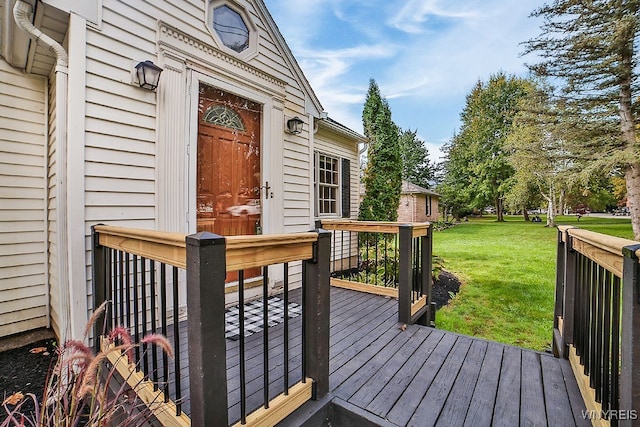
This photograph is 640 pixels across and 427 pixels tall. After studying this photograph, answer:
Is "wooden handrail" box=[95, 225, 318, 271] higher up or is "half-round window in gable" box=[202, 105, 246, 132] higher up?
"half-round window in gable" box=[202, 105, 246, 132]

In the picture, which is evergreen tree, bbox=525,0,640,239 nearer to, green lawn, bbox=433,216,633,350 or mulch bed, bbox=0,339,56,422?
green lawn, bbox=433,216,633,350

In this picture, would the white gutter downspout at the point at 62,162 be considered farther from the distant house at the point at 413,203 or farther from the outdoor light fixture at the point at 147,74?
the distant house at the point at 413,203

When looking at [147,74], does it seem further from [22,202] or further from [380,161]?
[380,161]

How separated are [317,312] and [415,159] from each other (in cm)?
3030

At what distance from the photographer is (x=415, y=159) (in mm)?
29734

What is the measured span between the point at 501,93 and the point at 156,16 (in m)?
25.3

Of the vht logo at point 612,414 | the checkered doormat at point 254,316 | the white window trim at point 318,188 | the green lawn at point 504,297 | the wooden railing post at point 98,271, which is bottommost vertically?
the green lawn at point 504,297

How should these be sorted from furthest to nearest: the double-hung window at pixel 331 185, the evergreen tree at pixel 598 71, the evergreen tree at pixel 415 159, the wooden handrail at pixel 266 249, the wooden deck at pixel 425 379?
the evergreen tree at pixel 415 159 < the evergreen tree at pixel 598 71 < the double-hung window at pixel 331 185 < the wooden deck at pixel 425 379 < the wooden handrail at pixel 266 249

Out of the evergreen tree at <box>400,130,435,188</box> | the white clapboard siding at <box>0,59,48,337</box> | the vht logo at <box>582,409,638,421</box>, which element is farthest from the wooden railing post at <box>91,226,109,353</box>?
the evergreen tree at <box>400,130,435,188</box>

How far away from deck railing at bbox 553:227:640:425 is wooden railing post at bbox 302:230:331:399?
129 centimetres

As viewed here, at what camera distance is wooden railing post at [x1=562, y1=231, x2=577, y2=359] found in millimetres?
2180

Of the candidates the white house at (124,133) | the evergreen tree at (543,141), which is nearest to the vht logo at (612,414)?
the white house at (124,133)

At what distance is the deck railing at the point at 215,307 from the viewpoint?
1.16 metres

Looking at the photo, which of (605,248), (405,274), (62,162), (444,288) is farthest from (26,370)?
(444,288)
